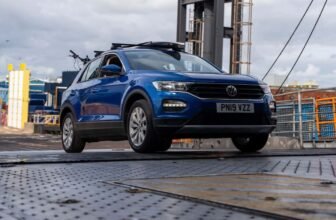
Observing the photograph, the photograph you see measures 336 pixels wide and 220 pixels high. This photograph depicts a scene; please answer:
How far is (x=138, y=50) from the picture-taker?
904 centimetres

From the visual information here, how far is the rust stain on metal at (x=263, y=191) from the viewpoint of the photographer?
353cm

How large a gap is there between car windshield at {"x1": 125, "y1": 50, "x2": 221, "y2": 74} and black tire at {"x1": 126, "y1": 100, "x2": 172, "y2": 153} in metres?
0.69

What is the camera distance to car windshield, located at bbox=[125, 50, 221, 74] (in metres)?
8.53

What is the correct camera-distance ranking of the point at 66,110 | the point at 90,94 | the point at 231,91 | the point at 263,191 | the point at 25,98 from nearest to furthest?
the point at 263,191 < the point at 231,91 < the point at 90,94 < the point at 66,110 < the point at 25,98

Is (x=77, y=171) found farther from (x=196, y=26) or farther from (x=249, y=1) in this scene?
(x=249, y=1)

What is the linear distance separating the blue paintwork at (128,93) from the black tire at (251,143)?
0.49 metres

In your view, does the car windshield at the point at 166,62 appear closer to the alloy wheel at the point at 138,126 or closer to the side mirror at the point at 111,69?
the side mirror at the point at 111,69

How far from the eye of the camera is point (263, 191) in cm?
423

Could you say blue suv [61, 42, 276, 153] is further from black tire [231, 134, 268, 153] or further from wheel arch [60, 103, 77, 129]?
wheel arch [60, 103, 77, 129]

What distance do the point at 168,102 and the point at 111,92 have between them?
1386 mm

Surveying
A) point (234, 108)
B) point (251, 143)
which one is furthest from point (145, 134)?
point (251, 143)

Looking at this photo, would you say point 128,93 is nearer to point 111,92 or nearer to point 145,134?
point 111,92

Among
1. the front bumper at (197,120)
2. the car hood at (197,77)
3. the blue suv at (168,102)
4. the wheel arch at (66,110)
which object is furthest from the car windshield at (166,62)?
the wheel arch at (66,110)

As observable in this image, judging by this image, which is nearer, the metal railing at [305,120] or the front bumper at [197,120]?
the front bumper at [197,120]
